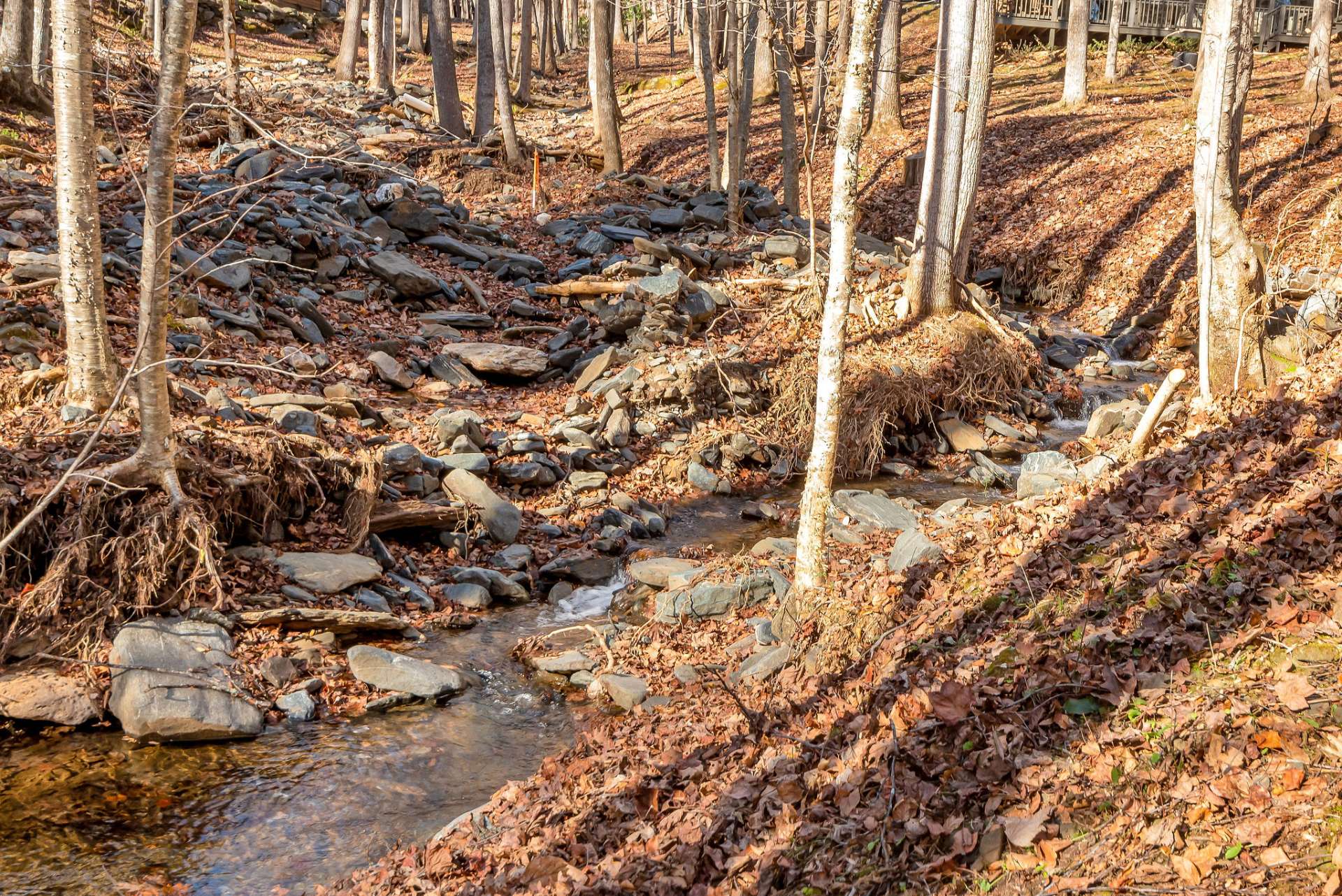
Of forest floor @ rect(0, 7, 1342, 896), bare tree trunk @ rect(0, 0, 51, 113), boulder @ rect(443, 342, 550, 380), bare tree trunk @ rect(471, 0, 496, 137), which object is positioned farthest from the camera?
bare tree trunk @ rect(471, 0, 496, 137)

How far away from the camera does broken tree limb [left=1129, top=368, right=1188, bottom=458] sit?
328 inches

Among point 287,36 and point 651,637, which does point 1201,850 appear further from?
point 287,36

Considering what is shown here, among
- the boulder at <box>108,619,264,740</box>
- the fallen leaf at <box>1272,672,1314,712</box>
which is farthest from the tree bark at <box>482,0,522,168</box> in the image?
the fallen leaf at <box>1272,672,1314,712</box>

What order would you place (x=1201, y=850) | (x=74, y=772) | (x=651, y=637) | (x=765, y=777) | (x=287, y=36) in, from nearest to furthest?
(x=1201, y=850) → (x=765, y=777) → (x=74, y=772) → (x=651, y=637) → (x=287, y=36)

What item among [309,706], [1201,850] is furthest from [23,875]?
[1201,850]

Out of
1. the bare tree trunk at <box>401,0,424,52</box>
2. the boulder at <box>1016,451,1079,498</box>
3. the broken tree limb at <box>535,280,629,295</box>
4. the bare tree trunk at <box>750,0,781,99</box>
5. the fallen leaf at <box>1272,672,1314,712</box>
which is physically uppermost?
the bare tree trunk at <box>401,0,424,52</box>

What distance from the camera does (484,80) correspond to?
25.8 meters

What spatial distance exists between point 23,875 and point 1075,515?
6.66 meters

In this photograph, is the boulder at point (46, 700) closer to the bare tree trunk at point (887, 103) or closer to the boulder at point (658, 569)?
the boulder at point (658, 569)

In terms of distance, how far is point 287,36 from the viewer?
40.8 meters

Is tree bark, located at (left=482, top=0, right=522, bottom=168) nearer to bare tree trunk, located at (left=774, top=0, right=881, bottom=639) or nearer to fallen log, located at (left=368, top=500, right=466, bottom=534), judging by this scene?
fallen log, located at (left=368, top=500, right=466, bottom=534)

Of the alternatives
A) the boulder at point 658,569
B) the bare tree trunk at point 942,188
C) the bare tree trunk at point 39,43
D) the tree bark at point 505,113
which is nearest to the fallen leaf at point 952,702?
the boulder at point 658,569

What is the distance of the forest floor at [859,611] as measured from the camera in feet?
13.2

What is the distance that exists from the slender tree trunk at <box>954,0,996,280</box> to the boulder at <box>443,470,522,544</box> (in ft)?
24.5
